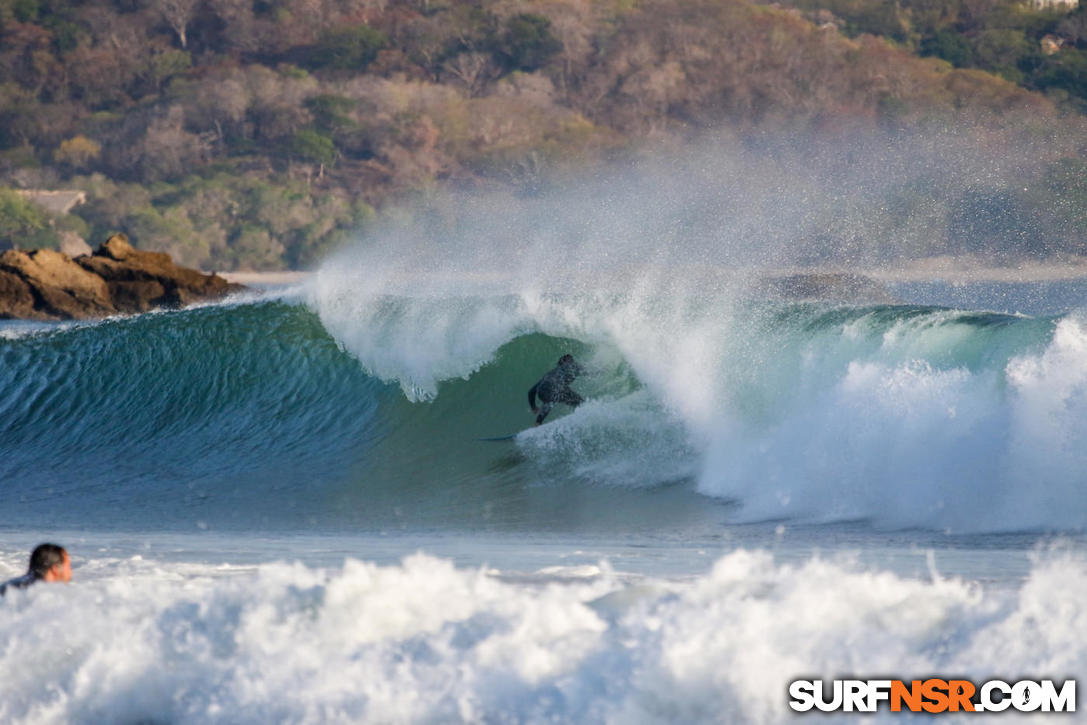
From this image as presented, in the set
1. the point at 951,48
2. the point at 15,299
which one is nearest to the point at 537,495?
the point at 15,299

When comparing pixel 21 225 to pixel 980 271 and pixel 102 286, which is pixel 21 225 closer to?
pixel 102 286

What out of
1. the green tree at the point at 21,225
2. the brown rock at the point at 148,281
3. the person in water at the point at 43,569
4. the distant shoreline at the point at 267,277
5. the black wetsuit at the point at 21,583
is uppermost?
the green tree at the point at 21,225

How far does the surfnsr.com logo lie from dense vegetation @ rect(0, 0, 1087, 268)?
194 feet

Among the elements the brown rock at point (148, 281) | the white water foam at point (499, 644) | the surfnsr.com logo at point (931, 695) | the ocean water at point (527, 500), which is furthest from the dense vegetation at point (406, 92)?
the surfnsr.com logo at point (931, 695)

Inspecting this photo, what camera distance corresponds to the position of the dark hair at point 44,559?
214 inches

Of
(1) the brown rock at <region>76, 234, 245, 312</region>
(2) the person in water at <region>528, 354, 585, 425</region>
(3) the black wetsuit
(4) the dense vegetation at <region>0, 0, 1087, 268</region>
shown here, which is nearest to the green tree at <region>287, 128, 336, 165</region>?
(4) the dense vegetation at <region>0, 0, 1087, 268</region>

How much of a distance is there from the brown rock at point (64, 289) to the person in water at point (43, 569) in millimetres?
25180

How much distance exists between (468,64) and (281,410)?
6756cm

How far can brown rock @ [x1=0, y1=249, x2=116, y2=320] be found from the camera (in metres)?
30.1

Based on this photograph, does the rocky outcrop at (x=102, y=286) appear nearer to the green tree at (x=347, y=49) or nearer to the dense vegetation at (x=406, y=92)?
the dense vegetation at (x=406, y=92)

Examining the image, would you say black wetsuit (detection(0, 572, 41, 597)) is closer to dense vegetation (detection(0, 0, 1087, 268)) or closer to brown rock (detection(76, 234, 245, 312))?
brown rock (detection(76, 234, 245, 312))

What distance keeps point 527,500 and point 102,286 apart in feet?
72.7

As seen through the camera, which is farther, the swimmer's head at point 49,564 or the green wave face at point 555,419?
the green wave face at point 555,419

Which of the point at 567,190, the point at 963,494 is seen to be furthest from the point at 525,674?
the point at 567,190
